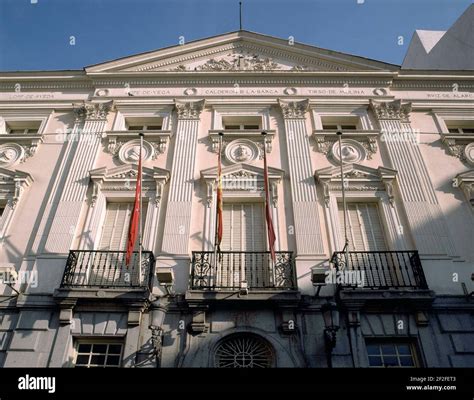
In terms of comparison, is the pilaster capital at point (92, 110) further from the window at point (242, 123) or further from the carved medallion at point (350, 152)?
the carved medallion at point (350, 152)

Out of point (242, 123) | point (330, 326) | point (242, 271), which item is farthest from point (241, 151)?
point (330, 326)

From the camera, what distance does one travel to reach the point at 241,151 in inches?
514

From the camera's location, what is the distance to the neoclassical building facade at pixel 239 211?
916cm

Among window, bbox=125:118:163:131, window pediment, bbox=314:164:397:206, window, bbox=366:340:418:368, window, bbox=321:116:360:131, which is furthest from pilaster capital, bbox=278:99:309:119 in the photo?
window, bbox=366:340:418:368

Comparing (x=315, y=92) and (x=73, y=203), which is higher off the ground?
(x=315, y=92)

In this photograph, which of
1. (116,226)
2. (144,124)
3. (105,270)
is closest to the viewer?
(105,270)

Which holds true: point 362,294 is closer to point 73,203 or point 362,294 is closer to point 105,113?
point 73,203

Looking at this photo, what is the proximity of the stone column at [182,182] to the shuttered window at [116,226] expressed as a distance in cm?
96

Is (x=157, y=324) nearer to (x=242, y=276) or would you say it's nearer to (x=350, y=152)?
(x=242, y=276)

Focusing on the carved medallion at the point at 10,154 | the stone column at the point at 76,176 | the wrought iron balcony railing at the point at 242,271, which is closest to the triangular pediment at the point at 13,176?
the carved medallion at the point at 10,154

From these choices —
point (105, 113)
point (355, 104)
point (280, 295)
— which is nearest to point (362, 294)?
point (280, 295)

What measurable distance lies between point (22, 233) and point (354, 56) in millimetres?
12786

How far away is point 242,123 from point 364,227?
5732 mm

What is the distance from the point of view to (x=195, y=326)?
9.11 metres
